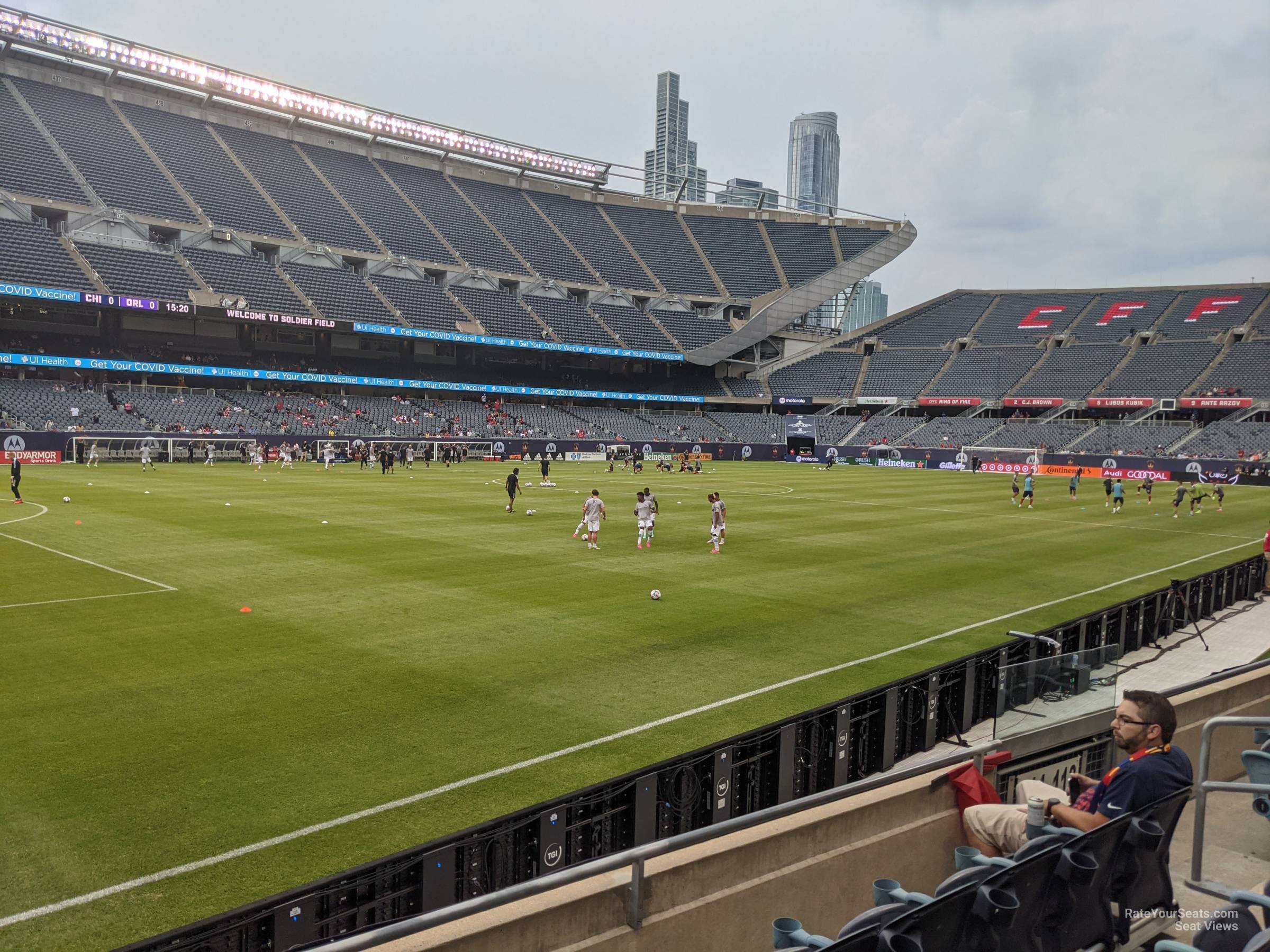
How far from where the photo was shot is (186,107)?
83.0 m

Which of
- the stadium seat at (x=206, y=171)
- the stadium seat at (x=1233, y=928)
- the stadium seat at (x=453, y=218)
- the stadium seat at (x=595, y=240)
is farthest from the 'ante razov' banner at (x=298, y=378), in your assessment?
the stadium seat at (x=1233, y=928)

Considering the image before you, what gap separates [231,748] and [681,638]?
7.55 metres

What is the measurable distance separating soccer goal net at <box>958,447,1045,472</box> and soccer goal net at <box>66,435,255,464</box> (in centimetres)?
5947

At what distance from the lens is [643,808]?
7.52 meters

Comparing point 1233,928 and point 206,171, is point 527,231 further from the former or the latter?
point 1233,928

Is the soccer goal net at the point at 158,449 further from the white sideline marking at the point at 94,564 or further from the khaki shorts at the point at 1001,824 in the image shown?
the khaki shorts at the point at 1001,824

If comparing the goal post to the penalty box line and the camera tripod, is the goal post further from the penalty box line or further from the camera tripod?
the camera tripod

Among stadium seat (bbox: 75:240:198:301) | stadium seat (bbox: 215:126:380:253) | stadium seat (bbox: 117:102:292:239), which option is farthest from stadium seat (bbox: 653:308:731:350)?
stadium seat (bbox: 75:240:198:301)

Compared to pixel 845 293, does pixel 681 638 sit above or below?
below

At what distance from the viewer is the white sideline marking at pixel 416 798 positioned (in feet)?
22.1

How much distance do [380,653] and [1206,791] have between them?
11157mm

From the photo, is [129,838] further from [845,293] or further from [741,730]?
[845,293]

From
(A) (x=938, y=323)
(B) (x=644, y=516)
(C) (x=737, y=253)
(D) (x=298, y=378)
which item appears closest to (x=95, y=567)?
(B) (x=644, y=516)

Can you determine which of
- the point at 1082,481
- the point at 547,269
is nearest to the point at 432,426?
the point at 547,269
